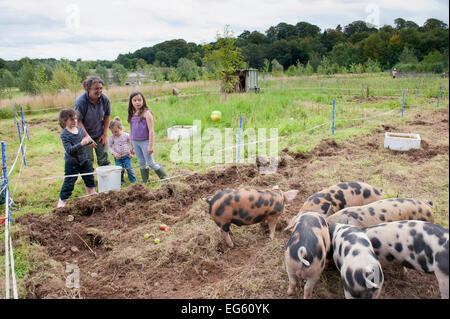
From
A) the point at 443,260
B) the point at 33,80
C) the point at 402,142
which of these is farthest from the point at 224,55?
the point at 443,260

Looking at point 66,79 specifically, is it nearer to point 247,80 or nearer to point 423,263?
point 247,80

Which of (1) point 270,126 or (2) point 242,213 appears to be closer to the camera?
(2) point 242,213

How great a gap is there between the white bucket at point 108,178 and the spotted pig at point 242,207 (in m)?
2.38

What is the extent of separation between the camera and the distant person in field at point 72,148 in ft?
15.1

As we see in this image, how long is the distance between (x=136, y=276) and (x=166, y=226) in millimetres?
993

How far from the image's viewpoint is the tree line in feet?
50.5

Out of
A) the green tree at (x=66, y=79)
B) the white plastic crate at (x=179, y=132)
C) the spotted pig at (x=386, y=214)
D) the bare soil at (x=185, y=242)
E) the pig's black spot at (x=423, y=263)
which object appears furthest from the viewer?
the green tree at (x=66, y=79)

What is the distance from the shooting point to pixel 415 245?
2477 millimetres

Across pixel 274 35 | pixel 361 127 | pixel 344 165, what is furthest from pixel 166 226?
pixel 274 35

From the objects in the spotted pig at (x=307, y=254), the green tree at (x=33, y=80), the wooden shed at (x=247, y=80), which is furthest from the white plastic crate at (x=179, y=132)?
the green tree at (x=33, y=80)

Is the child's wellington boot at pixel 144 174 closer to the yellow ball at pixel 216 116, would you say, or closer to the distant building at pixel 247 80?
the yellow ball at pixel 216 116

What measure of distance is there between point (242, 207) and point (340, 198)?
1.23 m

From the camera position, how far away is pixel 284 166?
6.36 metres
